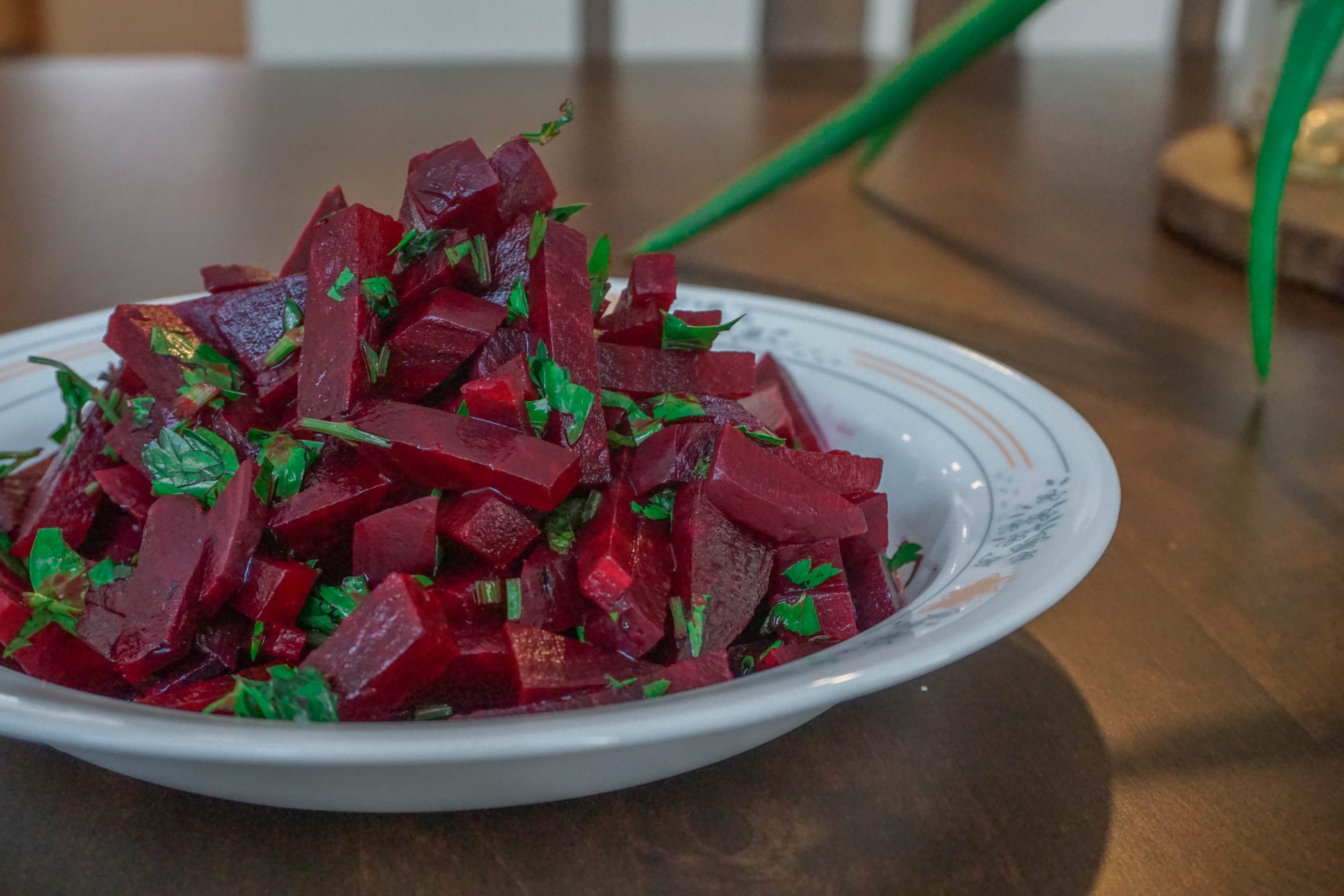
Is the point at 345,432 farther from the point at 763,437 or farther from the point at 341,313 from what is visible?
the point at 763,437

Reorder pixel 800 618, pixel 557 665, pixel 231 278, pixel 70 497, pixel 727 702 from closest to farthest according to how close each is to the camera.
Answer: pixel 727 702 → pixel 557 665 → pixel 800 618 → pixel 70 497 → pixel 231 278

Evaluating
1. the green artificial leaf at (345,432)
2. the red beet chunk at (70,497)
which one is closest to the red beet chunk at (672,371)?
the green artificial leaf at (345,432)

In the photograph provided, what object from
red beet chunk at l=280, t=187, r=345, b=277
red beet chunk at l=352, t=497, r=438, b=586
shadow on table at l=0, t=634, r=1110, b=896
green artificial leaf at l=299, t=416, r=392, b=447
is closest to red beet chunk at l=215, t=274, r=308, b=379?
red beet chunk at l=280, t=187, r=345, b=277

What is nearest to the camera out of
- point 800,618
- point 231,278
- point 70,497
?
point 800,618

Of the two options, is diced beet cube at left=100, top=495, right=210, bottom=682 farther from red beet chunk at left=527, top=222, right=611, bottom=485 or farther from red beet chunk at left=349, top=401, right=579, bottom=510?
red beet chunk at left=527, top=222, right=611, bottom=485

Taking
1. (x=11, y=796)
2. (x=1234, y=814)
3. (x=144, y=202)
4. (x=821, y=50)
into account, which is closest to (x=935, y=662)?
(x=1234, y=814)

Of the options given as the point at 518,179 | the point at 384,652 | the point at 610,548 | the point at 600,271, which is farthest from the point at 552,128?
the point at 384,652

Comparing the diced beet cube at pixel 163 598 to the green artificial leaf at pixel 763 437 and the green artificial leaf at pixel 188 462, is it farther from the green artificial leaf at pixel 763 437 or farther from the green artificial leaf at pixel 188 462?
the green artificial leaf at pixel 763 437

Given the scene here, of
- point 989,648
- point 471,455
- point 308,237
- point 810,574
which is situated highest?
point 308,237
